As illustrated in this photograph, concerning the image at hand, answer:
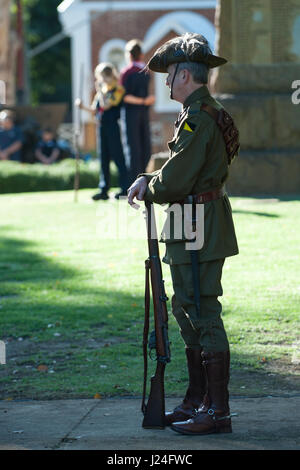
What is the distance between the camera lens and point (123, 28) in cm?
3912

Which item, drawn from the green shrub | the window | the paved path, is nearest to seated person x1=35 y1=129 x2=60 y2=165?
the green shrub

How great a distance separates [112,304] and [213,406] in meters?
3.20

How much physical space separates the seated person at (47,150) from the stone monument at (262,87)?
13.7 m

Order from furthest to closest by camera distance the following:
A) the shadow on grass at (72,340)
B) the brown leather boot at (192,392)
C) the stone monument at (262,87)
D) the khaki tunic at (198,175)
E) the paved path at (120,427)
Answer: the stone monument at (262,87), the shadow on grass at (72,340), the brown leather boot at (192,392), the khaki tunic at (198,175), the paved path at (120,427)

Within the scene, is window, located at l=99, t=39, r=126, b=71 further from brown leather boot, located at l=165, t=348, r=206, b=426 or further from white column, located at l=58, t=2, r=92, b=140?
brown leather boot, located at l=165, t=348, r=206, b=426

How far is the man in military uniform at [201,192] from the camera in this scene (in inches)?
177

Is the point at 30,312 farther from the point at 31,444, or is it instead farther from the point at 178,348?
the point at 31,444

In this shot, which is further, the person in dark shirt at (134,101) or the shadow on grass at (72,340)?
the person in dark shirt at (134,101)

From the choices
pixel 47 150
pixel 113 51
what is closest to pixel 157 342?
pixel 47 150

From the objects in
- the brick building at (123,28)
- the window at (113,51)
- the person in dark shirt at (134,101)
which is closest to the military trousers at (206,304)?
the person in dark shirt at (134,101)

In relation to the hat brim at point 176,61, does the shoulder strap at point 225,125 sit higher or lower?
lower

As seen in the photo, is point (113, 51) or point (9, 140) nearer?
point (9, 140)

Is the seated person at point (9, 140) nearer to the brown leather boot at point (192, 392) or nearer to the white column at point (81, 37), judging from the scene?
the white column at point (81, 37)

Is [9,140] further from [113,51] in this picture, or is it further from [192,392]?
[192,392]
